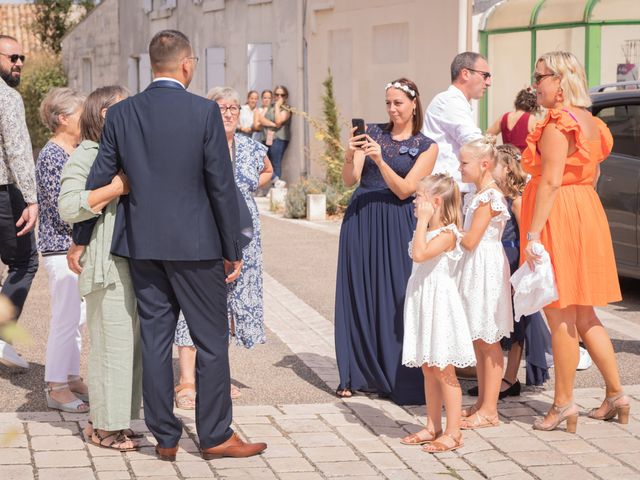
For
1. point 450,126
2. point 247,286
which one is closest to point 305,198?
point 450,126

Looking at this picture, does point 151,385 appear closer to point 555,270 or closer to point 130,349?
point 130,349

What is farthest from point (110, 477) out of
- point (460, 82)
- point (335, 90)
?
point (335, 90)

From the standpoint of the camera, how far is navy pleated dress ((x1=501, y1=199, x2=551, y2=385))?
6832mm

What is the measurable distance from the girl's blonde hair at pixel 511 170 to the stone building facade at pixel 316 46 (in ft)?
34.3

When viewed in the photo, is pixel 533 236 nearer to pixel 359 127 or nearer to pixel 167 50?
pixel 359 127

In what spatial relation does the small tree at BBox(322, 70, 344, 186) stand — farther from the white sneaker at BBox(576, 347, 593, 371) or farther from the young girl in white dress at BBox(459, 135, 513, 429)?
the young girl in white dress at BBox(459, 135, 513, 429)

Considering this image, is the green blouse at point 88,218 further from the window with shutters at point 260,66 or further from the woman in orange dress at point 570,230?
the window with shutters at point 260,66

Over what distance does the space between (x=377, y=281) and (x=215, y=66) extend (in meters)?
18.2

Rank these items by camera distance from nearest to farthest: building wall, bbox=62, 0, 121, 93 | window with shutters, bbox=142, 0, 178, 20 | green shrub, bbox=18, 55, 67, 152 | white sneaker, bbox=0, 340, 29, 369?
white sneaker, bbox=0, 340, 29, 369
window with shutters, bbox=142, 0, 178, 20
building wall, bbox=62, 0, 121, 93
green shrub, bbox=18, 55, 67, 152

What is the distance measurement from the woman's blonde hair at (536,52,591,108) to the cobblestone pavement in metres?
1.67

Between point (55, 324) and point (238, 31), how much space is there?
17.4 meters

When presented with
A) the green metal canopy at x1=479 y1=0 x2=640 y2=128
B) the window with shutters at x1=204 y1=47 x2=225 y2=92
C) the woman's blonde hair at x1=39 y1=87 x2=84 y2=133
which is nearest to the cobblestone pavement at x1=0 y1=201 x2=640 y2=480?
the woman's blonde hair at x1=39 y1=87 x2=84 y2=133

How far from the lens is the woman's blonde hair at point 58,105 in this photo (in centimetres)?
659

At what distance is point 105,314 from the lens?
18.4 ft
